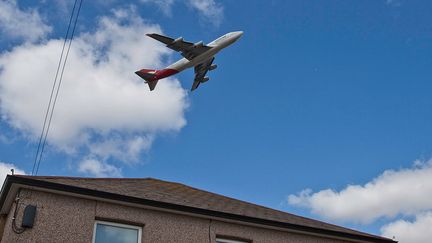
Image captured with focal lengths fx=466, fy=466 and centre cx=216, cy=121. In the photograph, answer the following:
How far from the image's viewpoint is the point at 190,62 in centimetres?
2205

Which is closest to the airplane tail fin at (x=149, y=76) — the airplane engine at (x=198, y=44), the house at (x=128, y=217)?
the airplane engine at (x=198, y=44)

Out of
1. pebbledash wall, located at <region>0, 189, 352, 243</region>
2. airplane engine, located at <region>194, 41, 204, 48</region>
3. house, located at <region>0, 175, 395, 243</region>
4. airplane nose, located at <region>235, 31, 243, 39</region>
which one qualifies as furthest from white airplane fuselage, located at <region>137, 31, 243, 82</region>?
pebbledash wall, located at <region>0, 189, 352, 243</region>

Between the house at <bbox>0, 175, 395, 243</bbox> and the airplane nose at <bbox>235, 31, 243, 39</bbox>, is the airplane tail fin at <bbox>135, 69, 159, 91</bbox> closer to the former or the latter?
the airplane nose at <bbox>235, 31, 243, 39</bbox>

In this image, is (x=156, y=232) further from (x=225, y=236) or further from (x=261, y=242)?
(x=261, y=242)

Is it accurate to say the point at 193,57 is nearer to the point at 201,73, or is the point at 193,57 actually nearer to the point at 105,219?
the point at 201,73

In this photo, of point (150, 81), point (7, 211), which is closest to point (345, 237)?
point (7, 211)

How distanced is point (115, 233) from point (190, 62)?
1369 cm

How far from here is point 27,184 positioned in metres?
8.59

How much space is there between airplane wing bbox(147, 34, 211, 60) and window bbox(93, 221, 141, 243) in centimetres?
1302

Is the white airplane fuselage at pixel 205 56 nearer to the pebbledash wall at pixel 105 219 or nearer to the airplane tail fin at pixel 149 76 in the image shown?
the airplane tail fin at pixel 149 76

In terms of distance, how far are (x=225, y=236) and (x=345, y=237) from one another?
3.51 metres

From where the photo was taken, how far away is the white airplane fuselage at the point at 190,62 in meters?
21.9

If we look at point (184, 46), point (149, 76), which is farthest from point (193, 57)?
point (149, 76)

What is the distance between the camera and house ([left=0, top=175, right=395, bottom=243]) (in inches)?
337
